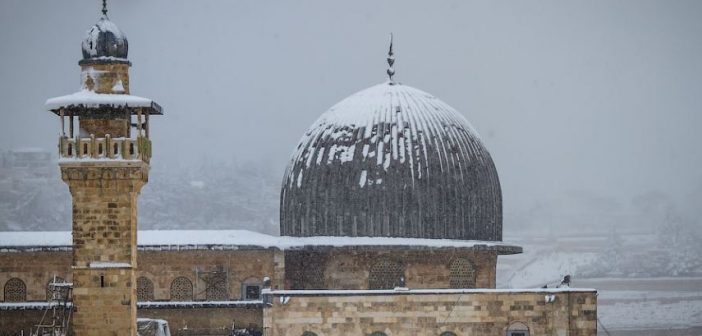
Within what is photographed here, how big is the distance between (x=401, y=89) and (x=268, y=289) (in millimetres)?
7544

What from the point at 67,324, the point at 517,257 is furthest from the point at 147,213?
the point at 67,324

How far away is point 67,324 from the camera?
36375mm

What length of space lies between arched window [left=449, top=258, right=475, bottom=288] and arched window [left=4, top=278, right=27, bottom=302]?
1067 cm

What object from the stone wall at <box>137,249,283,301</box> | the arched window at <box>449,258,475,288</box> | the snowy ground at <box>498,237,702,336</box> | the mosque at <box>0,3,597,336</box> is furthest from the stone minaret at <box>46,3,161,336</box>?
the snowy ground at <box>498,237,702,336</box>

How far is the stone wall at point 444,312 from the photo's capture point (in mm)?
39875

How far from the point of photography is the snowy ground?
6594cm

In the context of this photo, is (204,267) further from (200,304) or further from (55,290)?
(55,290)

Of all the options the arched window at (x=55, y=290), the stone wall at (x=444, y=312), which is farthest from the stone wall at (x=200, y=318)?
the stone wall at (x=444, y=312)

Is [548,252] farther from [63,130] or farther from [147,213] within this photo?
[63,130]

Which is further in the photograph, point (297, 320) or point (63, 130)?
point (297, 320)

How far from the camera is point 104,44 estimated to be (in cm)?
3553

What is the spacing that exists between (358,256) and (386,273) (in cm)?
80

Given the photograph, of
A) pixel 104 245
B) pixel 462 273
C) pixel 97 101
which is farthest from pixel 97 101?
pixel 462 273

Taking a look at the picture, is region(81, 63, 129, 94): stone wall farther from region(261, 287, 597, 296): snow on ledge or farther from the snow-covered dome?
region(261, 287, 597, 296): snow on ledge
